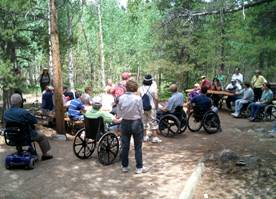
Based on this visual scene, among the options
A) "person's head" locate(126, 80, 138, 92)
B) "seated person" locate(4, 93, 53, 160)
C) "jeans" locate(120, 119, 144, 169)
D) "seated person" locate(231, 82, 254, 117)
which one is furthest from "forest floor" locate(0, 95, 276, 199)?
"seated person" locate(231, 82, 254, 117)

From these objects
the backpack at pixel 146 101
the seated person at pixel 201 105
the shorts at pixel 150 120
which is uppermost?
the backpack at pixel 146 101

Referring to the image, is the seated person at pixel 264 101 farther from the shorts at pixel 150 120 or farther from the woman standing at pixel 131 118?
the woman standing at pixel 131 118

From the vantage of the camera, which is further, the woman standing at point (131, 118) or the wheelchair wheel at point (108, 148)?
the wheelchair wheel at point (108, 148)

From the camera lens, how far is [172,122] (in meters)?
11.5

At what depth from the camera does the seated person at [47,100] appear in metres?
12.3

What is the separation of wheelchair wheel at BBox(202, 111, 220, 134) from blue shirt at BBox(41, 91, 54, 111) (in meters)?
4.70

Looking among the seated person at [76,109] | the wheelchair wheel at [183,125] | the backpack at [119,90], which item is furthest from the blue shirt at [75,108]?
the wheelchair wheel at [183,125]

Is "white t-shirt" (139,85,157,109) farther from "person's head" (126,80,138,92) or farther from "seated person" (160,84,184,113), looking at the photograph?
"person's head" (126,80,138,92)

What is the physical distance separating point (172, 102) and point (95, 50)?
35.6 m

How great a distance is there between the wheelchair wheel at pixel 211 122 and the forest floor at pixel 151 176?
5.39 feet

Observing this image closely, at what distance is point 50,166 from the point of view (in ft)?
26.5

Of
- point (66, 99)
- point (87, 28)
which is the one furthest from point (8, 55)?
point (87, 28)

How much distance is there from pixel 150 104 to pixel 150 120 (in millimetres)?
505

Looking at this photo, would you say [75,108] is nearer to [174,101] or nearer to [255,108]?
[174,101]
